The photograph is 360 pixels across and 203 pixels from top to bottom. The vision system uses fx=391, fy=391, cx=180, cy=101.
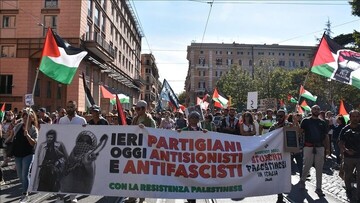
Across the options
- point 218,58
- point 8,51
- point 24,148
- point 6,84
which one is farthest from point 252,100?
point 218,58

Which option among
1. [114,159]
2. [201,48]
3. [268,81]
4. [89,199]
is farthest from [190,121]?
[201,48]

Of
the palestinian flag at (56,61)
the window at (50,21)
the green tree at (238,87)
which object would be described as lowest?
the palestinian flag at (56,61)

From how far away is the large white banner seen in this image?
20.5 feet

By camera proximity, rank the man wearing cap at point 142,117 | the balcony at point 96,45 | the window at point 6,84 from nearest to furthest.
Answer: the man wearing cap at point 142,117, the window at point 6,84, the balcony at point 96,45

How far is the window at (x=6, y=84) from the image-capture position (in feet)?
111

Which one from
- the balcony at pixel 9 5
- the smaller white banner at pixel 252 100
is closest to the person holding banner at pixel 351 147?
the smaller white banner at pixel 252 100

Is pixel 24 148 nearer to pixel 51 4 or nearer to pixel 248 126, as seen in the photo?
pixel 248 126

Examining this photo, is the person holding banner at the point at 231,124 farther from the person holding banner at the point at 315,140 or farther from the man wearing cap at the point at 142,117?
the man wearing cap at the point at 142,117

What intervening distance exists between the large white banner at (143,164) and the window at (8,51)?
31357 mm

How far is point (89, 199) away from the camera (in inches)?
311

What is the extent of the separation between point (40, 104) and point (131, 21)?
34.3 meters

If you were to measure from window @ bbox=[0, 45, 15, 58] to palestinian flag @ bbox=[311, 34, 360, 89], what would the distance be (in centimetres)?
3120

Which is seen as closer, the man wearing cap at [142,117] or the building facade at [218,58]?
the man wearing cap at [142,117]

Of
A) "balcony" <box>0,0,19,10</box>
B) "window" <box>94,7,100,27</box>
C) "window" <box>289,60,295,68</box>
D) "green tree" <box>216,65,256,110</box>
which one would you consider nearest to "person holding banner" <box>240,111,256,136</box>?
"balcony" <box>0,0,19,10</box>
